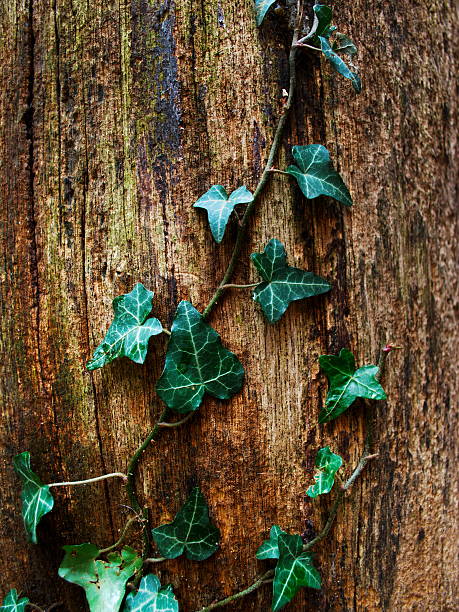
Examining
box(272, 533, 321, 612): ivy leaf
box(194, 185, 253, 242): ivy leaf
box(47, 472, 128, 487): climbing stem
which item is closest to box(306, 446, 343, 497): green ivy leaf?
box(272, 533, 321, 612): ivy leaf

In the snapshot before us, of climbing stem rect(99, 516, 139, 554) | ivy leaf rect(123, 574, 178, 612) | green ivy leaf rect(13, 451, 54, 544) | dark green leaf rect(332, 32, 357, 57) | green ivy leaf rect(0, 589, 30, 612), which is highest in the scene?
dark green leaf rect(332, 32, 357, 57)

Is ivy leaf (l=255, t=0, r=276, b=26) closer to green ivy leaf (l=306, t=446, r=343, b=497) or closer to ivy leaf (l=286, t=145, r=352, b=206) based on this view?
ivy leaf (l=286, t=145, r=352, b=206)

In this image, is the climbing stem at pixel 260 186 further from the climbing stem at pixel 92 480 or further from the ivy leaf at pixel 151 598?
the ivy leaf at pixel 151 598

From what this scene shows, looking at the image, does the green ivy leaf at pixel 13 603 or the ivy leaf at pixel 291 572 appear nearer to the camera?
the ivy leaf at pixel 291 572

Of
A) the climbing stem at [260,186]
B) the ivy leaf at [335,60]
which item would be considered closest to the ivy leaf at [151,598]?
the climbing stem at [260,186]

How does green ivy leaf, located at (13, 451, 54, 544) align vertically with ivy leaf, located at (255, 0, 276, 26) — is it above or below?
below

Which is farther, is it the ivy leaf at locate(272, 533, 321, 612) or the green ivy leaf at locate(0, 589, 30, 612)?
the green ivy leaf at locate(0, 589, 30, 612)

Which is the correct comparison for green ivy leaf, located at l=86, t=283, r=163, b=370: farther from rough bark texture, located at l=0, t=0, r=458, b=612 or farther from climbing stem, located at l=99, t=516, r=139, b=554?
climbing stem, located at l=99, t=516, r=139, b=554

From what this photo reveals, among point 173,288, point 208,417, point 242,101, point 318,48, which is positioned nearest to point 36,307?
point 173,288
